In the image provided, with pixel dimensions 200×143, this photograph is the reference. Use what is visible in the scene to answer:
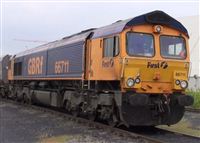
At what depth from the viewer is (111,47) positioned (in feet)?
45.3

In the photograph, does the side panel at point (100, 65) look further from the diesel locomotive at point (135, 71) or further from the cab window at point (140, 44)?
the cab window at point (140, 44)

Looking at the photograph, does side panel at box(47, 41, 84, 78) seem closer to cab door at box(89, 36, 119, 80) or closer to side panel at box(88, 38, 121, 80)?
side panel at box(88, 38, 121, 80)

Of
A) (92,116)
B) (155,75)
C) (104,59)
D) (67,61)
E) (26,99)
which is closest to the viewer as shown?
(155,75)

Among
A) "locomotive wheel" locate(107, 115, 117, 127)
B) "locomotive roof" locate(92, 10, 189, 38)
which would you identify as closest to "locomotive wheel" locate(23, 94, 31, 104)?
"locomotive wheel" locate(107, 115, 117, 127)

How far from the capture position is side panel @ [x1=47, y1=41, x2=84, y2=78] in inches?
639

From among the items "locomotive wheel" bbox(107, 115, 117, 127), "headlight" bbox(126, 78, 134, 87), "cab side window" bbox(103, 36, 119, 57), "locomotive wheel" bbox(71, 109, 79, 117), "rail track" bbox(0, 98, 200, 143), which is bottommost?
"rail track" bbox(0, 98, 200, 143)

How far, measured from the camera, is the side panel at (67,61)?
53.2ft

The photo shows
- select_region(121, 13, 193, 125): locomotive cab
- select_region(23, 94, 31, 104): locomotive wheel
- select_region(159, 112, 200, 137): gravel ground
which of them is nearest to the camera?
select_region(121, 13, 193, 125): locomotive cab

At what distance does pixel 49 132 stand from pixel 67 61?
4.75 m

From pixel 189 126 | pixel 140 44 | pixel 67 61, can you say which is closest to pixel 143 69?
pixel 140 44

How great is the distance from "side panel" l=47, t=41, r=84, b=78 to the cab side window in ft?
6.13

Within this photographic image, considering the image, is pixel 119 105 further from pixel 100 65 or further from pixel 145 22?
pixel 145 22

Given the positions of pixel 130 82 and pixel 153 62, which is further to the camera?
pixel 153 62

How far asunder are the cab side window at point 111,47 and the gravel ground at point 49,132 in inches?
90.5
